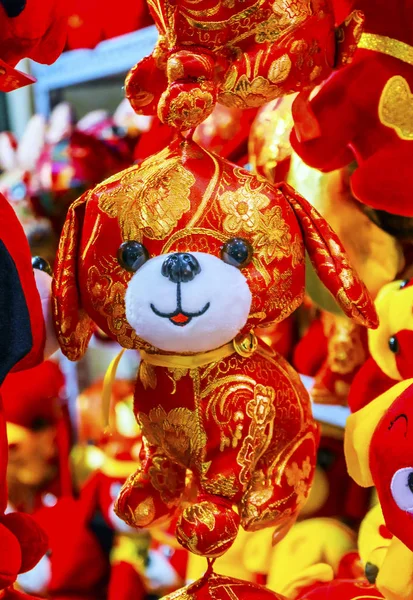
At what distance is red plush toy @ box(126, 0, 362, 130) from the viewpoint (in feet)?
2.15

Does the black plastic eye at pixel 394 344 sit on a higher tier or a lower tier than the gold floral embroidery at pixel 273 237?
lower

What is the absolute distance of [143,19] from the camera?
136 cm

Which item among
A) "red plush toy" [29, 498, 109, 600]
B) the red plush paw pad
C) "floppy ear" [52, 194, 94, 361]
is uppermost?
"floppy ear" [52, 194, 94, 361]

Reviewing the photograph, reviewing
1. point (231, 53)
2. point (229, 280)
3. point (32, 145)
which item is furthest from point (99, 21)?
point (229, 280)

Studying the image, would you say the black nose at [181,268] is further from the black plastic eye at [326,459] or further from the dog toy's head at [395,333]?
the black plastic eye at [326,459]

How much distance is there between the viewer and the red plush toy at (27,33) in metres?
0.68

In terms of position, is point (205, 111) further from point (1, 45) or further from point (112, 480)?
point (112, 480)

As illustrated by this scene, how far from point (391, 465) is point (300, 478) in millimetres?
94

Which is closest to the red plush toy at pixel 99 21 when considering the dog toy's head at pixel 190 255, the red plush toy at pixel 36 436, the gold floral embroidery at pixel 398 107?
the red plush toy at pixel 36 436

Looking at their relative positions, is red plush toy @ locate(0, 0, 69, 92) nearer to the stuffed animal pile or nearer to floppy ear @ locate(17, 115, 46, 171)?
the stuffed animal pile

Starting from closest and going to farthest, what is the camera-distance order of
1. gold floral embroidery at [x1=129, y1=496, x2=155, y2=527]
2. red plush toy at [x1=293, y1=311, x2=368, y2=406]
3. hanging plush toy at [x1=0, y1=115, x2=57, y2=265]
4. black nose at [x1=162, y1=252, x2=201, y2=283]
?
black nose at [x1=162, y1=252, x2=201, y2=283], gold floral embroidery at [x1=129, y1=496, x2=155, y2=527], red plush toy at [x1=293, y1=311, x2=368, y2=406], hanging plush toy at [x1=0, y1=115, x2=57, y2=265]

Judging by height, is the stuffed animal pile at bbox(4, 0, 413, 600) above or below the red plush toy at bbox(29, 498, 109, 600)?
above

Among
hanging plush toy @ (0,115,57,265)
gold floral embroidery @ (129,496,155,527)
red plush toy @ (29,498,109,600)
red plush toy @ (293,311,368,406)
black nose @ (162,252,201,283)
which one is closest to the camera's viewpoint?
black nose @ (162,252,201,283)

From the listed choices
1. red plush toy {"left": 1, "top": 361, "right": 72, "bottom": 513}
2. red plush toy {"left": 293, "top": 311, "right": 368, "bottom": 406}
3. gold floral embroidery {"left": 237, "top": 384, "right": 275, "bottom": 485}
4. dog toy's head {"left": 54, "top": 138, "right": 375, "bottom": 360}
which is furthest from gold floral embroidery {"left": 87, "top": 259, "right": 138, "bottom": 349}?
red plush toy {"left": 1, "top": 361, "right": 72, "bottom": 513}
